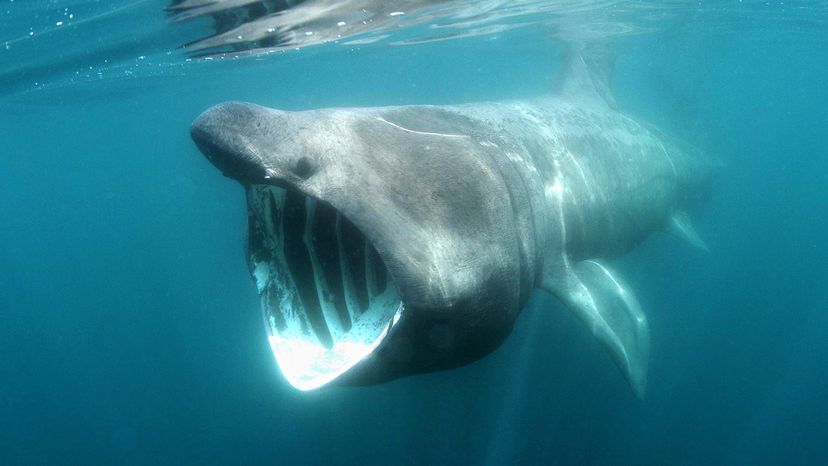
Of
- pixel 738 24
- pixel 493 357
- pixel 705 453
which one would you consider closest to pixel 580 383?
pixel 493 357

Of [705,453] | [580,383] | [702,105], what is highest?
[702,105]

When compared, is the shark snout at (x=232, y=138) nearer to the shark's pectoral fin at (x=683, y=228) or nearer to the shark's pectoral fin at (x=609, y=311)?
the shark's pectoral fin at (x=609, y=311)

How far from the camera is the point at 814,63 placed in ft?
117

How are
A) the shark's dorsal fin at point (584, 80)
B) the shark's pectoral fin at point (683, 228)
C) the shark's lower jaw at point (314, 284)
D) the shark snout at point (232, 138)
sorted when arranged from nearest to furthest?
the shark snout at point (232, 138)
the shark's lower jaw at point (314, 284)
the shark's pectoral fin at point (683, 228)
the shark's dorsal fin at point (584, 80)

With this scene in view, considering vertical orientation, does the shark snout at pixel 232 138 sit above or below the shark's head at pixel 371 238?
above

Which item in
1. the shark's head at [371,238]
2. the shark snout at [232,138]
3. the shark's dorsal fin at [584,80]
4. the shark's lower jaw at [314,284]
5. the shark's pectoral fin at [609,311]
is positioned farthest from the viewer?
the shark's dorsal fin at [584,80]

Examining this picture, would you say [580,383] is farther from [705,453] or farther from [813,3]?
[813,3]

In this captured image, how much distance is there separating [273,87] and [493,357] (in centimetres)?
2217

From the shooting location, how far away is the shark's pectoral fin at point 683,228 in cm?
877

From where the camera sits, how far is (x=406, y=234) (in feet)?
10.5

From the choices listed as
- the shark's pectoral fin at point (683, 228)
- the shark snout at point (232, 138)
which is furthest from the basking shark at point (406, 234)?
the shark's pectoral fin at point (683, 228)

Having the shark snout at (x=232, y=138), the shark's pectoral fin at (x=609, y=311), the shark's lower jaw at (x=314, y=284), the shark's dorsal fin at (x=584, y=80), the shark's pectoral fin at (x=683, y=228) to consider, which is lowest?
the shark's pectoral fin at (x=683, y=228)

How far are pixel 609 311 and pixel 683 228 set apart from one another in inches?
177

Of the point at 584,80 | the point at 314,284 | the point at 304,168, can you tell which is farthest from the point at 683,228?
the point at 304,168
